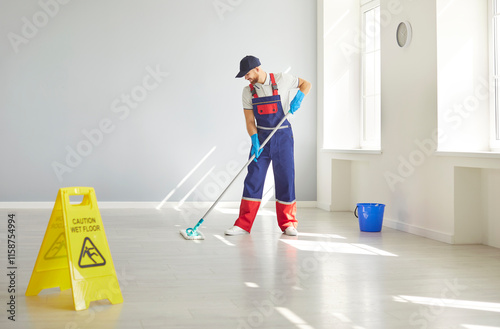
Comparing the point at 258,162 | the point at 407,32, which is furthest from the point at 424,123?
the point at 258,162

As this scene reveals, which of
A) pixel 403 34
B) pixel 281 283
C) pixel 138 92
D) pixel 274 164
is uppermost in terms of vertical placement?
pixel 403 34

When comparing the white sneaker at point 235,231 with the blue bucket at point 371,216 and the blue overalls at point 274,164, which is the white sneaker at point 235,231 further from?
the blue bucket at point 371,216

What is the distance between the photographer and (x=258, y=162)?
14.7ft

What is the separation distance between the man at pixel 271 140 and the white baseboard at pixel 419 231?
35.7 inches

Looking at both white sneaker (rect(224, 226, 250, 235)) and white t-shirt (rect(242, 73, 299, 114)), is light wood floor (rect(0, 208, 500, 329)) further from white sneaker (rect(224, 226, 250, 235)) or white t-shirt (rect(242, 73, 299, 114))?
white t-shirt (rect(242, 73, 299, 114))

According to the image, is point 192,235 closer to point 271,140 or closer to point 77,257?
point 271,140

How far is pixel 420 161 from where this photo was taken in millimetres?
4414

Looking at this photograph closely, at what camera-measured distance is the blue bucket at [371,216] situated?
15.1 ft

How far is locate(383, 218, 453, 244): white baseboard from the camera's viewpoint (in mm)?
4121

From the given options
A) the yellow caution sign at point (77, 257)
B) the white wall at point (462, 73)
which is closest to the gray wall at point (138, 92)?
the white wall at point (462, 73)

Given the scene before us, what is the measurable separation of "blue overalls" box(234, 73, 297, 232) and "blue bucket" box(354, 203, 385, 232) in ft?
1.86

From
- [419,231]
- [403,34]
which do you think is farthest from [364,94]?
[419,231]

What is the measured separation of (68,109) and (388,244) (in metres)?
3.79

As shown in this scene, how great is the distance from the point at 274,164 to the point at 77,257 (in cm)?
226
